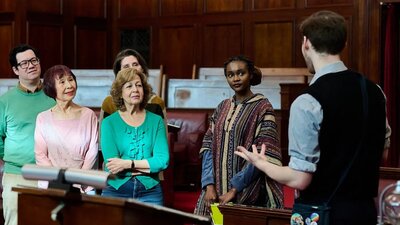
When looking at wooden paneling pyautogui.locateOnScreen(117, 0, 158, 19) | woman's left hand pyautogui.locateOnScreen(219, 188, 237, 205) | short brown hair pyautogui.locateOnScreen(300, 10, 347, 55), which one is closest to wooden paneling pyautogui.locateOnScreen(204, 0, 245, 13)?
wooden paneling pyautogui.locateOnScreen(117, 0, 158, 19)

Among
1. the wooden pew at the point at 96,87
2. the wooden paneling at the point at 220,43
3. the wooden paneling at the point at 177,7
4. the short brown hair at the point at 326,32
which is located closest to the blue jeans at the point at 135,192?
the short brown hair at the point at 326,32

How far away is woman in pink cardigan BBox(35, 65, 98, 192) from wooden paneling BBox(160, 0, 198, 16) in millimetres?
7349

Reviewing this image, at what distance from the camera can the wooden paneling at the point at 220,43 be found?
34.4 feet

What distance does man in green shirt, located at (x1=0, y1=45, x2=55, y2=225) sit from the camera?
147 inches

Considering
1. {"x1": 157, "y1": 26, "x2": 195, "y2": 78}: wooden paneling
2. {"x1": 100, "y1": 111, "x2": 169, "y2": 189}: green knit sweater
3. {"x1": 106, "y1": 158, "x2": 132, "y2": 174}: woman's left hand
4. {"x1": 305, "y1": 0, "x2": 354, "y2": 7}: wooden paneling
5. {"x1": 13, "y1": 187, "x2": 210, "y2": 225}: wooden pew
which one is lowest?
{"x1": 13, "y1": 187, "x2": 210, "y2": 225}: wooden pew

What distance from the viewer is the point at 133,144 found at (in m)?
3.44

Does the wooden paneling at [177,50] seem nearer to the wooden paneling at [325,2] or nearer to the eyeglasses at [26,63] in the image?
the wooden paneling at [325,2]

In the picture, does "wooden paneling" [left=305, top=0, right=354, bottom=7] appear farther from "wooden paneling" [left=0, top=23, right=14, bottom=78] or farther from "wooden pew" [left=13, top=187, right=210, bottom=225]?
"wooden pew" [left=13, top=187, right=210, bottom=225]

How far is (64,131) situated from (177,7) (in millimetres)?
7614

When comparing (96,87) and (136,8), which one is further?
(136,8)

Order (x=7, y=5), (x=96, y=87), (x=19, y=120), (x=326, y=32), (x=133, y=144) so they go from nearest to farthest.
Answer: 1. (x=326, y=32)
2. (x=133, y=144)
3. (x=19, y=120)
4. (x=96, y=87)
5. (x=7, y=5)

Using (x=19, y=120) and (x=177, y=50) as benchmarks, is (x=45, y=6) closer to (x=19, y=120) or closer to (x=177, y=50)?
(x=177, y=50)

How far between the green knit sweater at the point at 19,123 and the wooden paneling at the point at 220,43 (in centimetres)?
677

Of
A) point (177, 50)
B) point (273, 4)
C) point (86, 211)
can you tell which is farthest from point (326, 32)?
point (177, 50)
